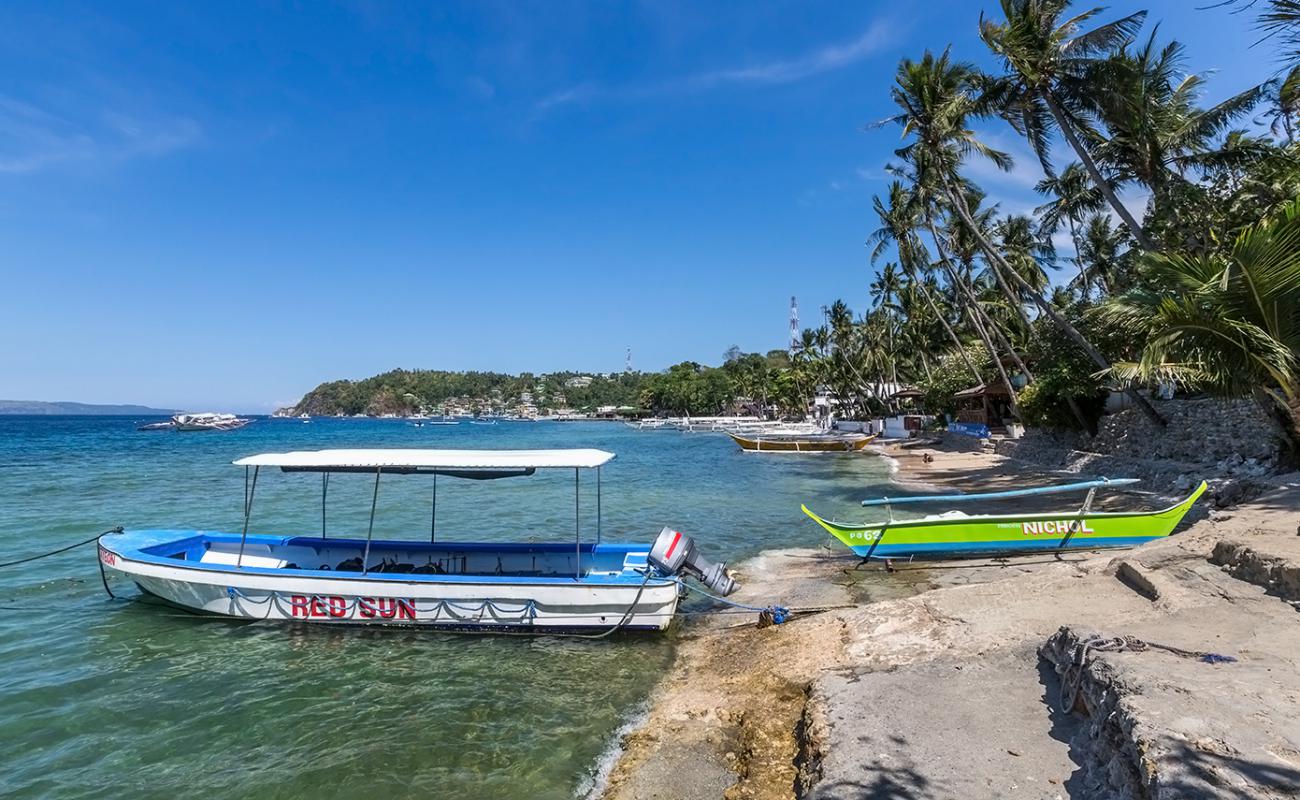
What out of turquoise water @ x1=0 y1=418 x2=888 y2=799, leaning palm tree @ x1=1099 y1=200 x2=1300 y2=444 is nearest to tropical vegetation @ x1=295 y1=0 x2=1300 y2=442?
leaning palm tree @ x1=1099 y1=200 x2=1300 y2=444

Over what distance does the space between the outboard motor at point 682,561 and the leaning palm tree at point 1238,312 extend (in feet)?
26.5

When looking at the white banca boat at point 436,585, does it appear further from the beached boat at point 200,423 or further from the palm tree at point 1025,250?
the beached boat at point 200,423

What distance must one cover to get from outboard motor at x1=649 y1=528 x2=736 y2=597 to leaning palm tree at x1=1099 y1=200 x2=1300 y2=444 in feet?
26.5

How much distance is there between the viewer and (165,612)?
11.1m

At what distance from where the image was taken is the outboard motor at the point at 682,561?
1022 cm

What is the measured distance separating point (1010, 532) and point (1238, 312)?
5.17 meters

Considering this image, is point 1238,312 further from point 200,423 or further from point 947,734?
point 200,423

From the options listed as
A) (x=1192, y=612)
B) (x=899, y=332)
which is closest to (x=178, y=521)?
(x=1192, y=612)

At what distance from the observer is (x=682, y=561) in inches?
404

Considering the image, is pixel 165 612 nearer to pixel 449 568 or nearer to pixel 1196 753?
pixel 449 568

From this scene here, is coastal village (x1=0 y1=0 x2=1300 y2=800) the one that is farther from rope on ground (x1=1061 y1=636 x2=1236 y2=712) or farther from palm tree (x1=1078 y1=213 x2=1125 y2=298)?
palm tree (x1=1078 y1=213 x2=1125 y2=298)

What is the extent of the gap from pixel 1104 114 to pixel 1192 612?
17.4 meters

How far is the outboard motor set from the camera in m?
10.2

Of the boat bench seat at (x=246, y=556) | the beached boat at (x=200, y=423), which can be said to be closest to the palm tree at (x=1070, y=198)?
the boat bench seat at (x=246, y=556)
